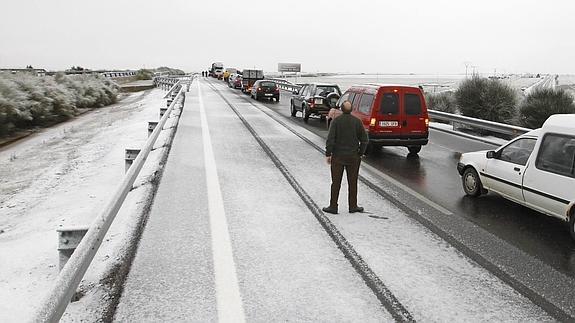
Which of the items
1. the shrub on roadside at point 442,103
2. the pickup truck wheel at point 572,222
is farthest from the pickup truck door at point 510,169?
the shrub on roadside at point 442,103


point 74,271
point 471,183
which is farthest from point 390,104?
point 74,271

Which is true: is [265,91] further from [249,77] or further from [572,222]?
[572,222]

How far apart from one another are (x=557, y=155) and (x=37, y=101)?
2286cm

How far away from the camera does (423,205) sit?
7.62 m

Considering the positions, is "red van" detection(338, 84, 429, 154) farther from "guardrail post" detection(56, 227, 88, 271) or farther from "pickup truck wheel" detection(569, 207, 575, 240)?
"guardrail post" detection(56, 227, 88, 271)

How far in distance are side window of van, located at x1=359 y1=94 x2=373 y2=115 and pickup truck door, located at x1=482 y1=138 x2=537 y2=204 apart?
474 centimetres

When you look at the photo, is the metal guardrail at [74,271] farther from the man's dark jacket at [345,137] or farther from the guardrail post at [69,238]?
the man's dark jacket at [345,137]

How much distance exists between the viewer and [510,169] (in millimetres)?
7266

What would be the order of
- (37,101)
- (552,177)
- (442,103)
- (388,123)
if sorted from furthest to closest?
(442,103)
(37,101)
(388,123)
(552,177)

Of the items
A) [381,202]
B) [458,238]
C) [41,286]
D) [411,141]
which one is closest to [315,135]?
[411,141]

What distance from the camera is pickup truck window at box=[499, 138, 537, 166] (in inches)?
283

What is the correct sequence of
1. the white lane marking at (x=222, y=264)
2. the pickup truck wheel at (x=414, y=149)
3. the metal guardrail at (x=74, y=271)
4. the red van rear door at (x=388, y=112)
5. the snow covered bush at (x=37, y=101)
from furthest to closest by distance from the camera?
the snow covered bush at (x=37, y=101) → the pickup truck wheel at (x=414, y=149) → the red van rear door at (x=388, y=112) → the white lane marking at (x=222, y=264) → the metal guardrail at (x=74, y=271)

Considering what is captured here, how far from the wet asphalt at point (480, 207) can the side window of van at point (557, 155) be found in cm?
86

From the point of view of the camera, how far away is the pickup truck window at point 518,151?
7.18 m
